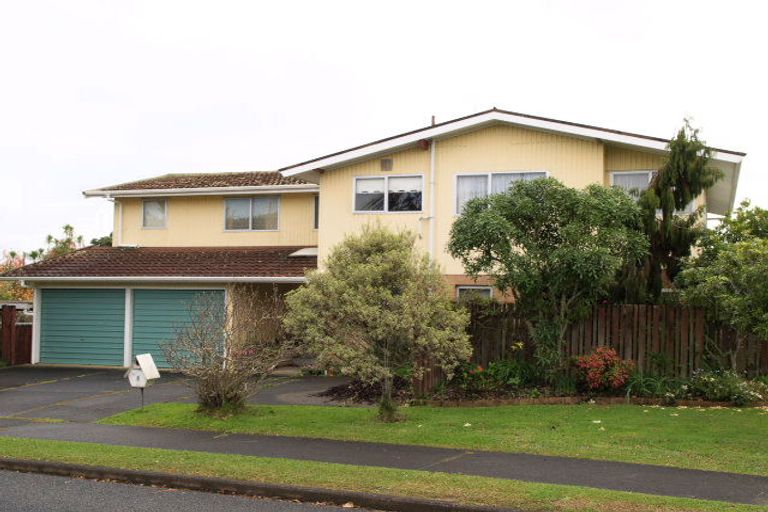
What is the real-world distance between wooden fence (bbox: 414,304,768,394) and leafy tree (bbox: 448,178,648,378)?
1.45 ft

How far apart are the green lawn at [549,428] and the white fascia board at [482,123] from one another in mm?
7082

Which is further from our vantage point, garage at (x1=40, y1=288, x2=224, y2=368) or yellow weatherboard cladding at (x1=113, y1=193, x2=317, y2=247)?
yellow weatherboard cladding at (x1=113, y1=193, x2=317, y2=247)

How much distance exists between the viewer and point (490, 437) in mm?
10922

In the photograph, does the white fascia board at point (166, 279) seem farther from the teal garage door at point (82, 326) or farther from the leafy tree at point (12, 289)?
the leafy tree at point (12, 289)

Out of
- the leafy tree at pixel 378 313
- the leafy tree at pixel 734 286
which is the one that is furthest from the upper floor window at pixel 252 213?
the leafy tree at pixel 734 286

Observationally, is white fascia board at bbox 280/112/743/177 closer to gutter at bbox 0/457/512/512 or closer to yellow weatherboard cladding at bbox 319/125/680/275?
yellow weatherboard cladding at bbox 319/125/680/275

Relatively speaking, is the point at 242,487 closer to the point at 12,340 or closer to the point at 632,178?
the point at 632,178

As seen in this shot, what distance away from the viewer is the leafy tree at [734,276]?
11.8m

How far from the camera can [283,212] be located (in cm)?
2373

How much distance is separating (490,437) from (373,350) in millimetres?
2256

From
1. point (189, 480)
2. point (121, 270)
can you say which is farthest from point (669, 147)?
point (121, 270)

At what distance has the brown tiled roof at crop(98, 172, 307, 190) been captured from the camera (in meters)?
23.8

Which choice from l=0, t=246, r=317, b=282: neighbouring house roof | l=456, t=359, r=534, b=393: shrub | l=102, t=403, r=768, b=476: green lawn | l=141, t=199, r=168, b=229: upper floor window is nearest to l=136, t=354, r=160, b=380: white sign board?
l=102, t=403, r=768, b=476: green lawn

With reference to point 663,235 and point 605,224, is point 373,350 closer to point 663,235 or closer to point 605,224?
point 605,224
